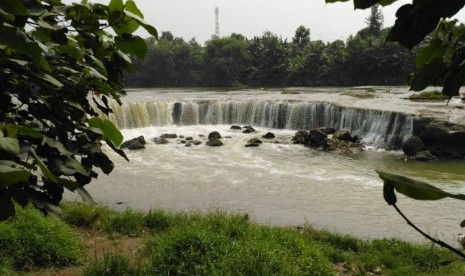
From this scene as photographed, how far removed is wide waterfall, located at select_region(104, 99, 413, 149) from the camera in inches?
718

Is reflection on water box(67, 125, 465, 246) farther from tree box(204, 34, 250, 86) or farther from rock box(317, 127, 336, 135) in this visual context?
tree box(204, 34, 250, 86)

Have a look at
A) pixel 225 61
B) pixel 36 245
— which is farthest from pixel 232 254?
pixel 225 61

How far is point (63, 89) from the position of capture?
148 centimetres

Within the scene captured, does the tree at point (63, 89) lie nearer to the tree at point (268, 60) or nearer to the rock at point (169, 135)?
the rock at point (169, 135)

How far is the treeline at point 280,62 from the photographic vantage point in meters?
42.4

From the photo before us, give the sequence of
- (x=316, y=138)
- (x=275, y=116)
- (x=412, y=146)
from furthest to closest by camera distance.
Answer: (x=275, y=116) < (x=316, y=138) < (x=412, y=146)

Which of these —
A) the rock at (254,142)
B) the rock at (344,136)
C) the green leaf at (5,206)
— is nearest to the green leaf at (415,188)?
the green leaf at (5,206)

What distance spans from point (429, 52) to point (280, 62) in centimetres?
4951

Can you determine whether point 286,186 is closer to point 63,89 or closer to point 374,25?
point 63,89

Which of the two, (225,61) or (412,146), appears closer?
(412,146)

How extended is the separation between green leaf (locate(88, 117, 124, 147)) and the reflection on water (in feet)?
25.7

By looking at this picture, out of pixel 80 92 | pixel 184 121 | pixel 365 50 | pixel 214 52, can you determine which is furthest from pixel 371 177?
pixel 214 52

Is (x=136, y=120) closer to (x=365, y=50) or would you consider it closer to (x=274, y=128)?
(x=274, y=128)

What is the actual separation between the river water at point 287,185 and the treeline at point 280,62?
74.3ft
